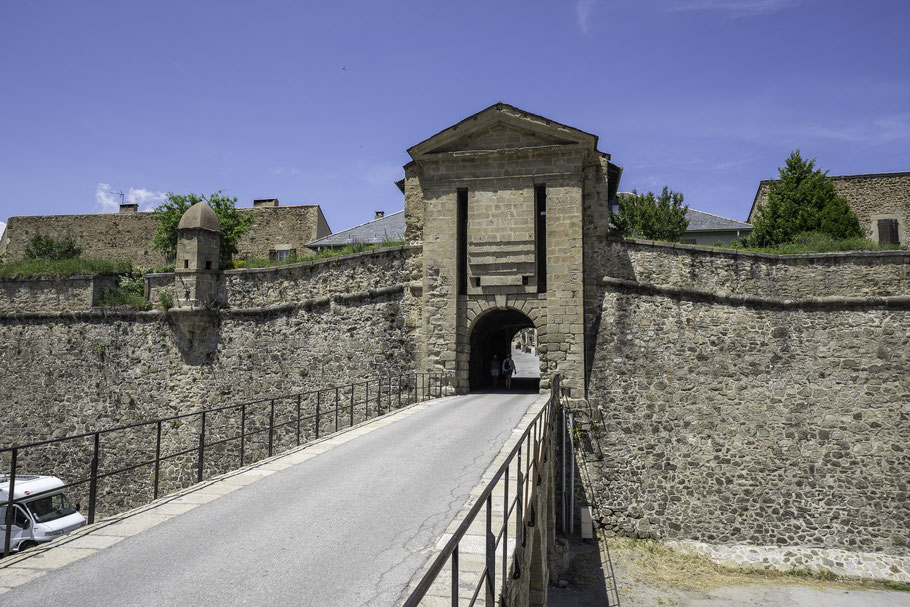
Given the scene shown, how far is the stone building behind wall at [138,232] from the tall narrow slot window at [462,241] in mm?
15873

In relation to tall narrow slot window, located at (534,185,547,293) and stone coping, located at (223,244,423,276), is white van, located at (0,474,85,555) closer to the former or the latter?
stone coping, located at (223,244,423,276)

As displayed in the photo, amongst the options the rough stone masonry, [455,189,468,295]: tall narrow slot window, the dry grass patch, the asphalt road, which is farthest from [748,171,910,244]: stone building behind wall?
the asphalt road

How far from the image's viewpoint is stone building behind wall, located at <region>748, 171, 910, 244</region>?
2747cm

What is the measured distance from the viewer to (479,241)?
688 inches

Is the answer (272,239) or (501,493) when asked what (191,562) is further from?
(272,239)

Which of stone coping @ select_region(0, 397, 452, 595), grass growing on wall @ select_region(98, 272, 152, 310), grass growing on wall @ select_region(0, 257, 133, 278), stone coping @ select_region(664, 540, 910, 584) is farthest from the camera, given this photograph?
grass growing on wall @ select_region(0, 257, 133, 278)

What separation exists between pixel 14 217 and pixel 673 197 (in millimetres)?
36809

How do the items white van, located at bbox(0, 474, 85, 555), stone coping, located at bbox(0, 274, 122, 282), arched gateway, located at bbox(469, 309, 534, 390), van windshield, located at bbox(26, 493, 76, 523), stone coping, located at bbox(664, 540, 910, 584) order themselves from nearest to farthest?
white van, located at bbox(0, 474, 85, 555), van windshield, located at bbox(26, 493, 76, 523), stone coping, located at bbox(664, 540, 910, 584), arched gateway, located at bbox(469, 309, 534, 390), stone coping, located at bbox(0, 274, 122, 282)

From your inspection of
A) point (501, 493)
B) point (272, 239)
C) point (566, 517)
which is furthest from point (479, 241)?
point (272, 239)

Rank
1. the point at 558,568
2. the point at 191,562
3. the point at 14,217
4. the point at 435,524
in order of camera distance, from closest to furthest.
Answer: the point at 191,562, the point at 435,524, the point at 558,568, the point at 14,217

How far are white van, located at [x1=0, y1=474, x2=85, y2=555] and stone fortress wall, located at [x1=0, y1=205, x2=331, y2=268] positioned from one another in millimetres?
19535

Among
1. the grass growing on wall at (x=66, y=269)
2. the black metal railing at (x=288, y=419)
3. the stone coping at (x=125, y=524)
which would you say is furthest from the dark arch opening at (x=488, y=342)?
the grass growing on wall at (x=66, y=269)

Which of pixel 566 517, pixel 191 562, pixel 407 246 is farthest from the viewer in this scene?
pixel 407 246

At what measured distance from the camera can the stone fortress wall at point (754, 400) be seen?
50.5 feet
